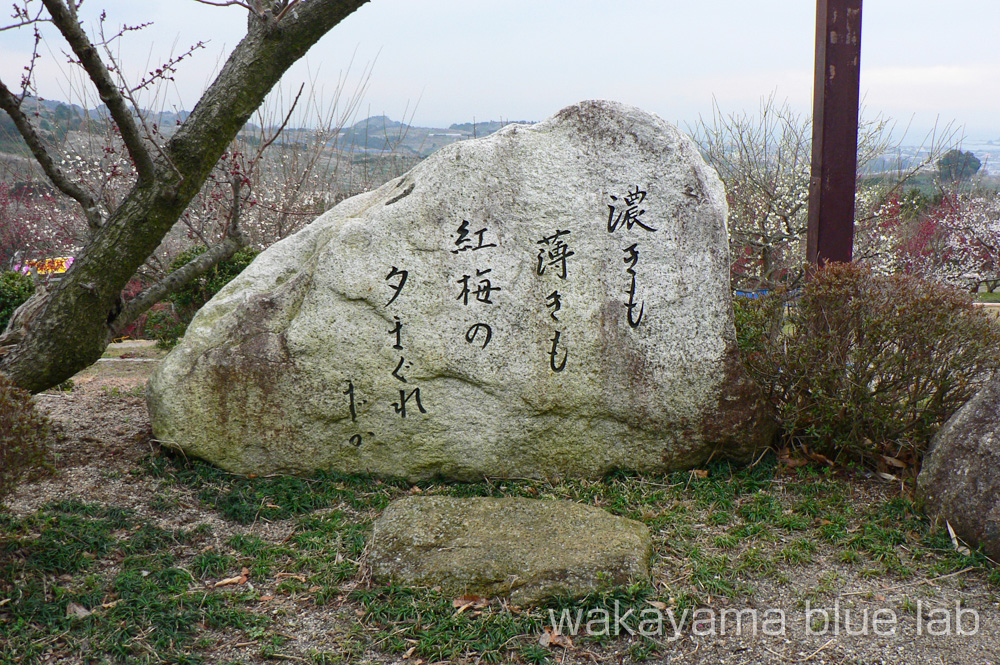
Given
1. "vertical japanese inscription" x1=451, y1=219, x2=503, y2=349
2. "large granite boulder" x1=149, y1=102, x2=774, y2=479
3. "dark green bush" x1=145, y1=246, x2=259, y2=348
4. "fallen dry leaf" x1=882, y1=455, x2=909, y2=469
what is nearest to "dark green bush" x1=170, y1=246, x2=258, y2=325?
"dark green bush" x1=145, y1=246, x2=259, y2=348

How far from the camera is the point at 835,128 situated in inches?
202

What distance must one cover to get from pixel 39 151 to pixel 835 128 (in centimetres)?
495

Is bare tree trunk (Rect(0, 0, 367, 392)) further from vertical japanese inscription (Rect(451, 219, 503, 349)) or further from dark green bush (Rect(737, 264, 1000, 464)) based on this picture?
dark green bush (Rect(737, 264, 1000, 464))

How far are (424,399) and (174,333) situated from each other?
434 centimetres

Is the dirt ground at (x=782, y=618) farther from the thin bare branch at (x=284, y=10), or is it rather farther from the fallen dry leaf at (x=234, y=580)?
the thin bare branch at (x=284, y=10)

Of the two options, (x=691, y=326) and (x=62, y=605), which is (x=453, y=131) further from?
(x=62, y=605)

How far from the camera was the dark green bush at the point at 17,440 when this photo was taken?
3.01 m

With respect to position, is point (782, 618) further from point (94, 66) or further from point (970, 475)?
point (94, 66)

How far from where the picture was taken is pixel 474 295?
4.04m

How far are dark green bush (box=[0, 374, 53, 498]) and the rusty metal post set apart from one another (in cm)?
462

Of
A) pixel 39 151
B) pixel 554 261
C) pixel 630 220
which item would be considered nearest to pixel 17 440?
pixel 39 151

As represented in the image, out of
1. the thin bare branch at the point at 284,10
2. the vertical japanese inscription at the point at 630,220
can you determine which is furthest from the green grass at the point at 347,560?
the thin bare branch at the point at 284,10

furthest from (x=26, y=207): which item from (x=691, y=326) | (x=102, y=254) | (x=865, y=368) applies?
(x=865, y=368)

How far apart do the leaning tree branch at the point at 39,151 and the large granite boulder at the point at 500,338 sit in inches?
34.2
